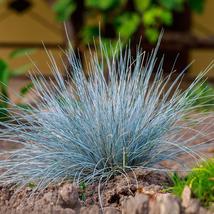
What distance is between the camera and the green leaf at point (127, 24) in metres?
7.95

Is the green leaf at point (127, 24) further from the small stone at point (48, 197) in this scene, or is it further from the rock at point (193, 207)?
the rock at point (193, 207)

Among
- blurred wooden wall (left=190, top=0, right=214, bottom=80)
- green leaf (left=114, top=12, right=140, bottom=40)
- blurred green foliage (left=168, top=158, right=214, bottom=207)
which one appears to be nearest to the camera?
blurred green foliage (left=168, top=158, right=214, bottom=207)

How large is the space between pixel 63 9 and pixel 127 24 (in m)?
0.78

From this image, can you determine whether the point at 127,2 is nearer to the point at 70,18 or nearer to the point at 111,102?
the point at 70,18

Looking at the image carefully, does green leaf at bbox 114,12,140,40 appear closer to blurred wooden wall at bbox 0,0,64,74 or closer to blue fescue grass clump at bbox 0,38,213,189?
blurred wooden wall at bbox 0,0,64,74

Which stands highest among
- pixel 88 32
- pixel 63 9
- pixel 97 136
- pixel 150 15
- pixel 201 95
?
pixel 63 9

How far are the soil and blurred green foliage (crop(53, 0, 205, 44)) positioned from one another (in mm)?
3902

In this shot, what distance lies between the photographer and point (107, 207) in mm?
3590

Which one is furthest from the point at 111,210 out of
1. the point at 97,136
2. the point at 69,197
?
the point at 97,136

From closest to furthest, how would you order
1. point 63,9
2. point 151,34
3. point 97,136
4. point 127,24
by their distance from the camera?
point 97,136 → point 151,34 → point 127,24 → point 63,9

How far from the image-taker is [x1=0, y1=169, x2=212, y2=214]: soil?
327 cm

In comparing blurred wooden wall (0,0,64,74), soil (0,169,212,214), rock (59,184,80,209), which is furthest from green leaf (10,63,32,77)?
blurred wooden wall (0,0,64,74)

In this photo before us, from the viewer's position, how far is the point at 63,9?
830 cm

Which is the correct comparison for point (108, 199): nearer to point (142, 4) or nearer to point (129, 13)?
point (142, 4)
